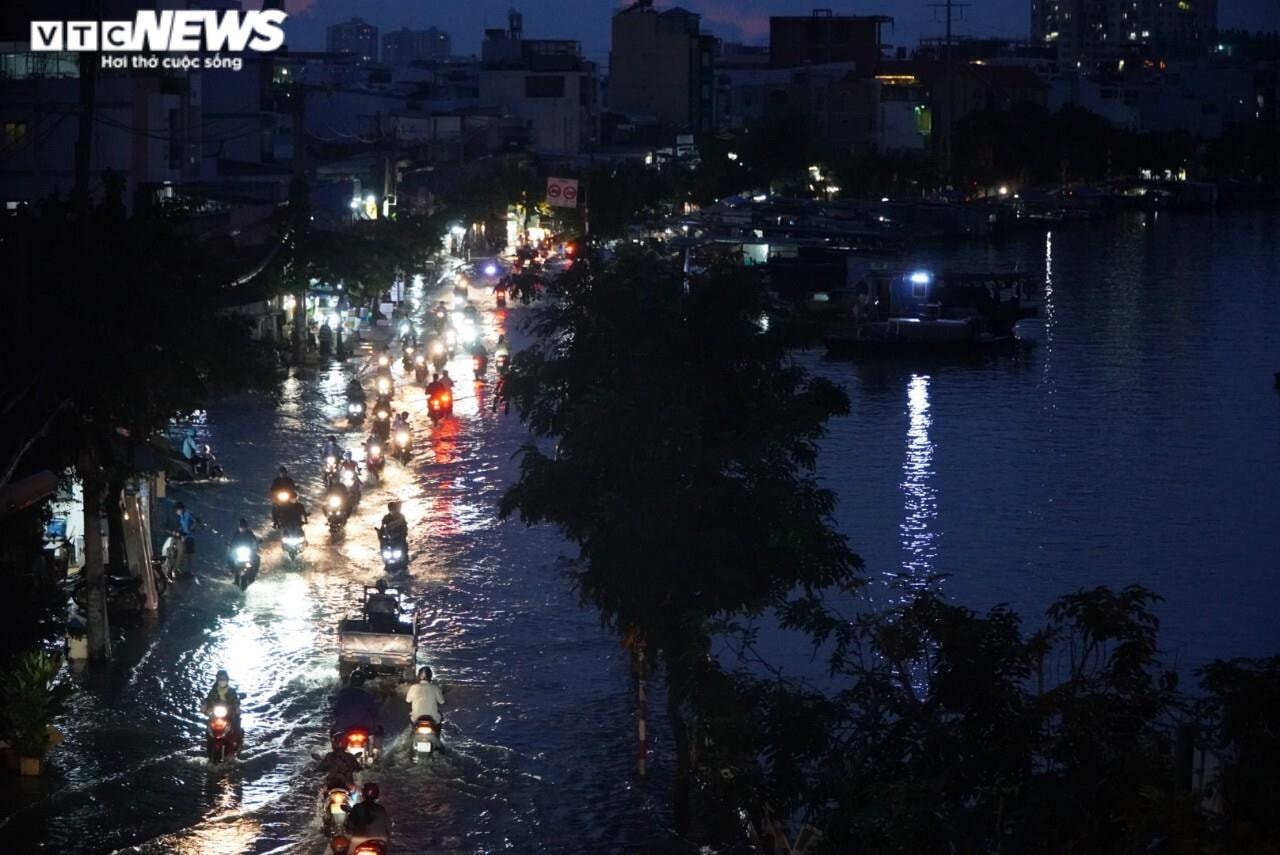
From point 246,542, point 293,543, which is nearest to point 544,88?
point 293,543

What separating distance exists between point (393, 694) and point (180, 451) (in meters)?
11.7

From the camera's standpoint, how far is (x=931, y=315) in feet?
193

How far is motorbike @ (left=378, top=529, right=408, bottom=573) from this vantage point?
2286cm

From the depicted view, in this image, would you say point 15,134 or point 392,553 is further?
point 15,134

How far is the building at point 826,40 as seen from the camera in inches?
5689

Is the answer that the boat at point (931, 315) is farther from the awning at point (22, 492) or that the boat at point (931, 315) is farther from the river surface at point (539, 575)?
the awning at point (22, 492)

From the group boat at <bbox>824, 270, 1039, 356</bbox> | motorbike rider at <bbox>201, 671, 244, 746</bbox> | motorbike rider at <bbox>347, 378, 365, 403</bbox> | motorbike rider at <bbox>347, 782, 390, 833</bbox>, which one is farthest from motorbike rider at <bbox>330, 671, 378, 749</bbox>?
boat at <bbox>824, 270, 1039, 356</bbox>

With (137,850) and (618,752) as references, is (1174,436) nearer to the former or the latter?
(618,752)

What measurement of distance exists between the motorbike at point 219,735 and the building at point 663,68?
10447 centimetres

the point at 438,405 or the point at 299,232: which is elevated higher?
the point at 299,232

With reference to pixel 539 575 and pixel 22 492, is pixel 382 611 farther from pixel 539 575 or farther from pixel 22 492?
pixel 22 492

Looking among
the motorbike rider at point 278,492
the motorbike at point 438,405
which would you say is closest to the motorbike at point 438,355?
the motorbike at point 438,405

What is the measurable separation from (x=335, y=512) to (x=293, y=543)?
1.94 m

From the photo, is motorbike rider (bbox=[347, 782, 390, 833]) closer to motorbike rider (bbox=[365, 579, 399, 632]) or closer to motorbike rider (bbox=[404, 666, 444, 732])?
motorbike rider (bbox=[404, 666, 444, 732])
